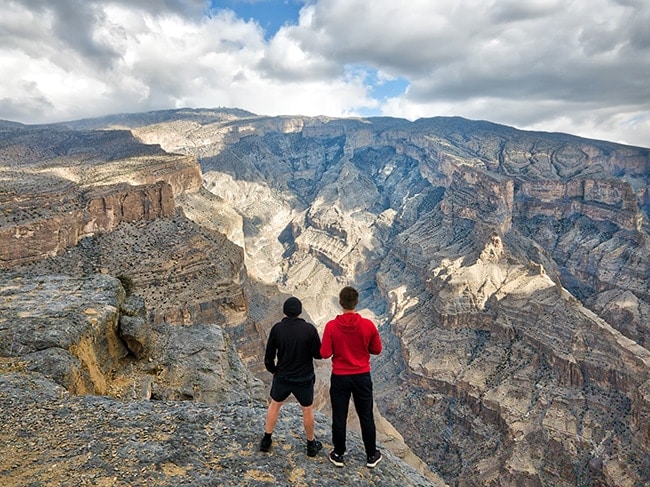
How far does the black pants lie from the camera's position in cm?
771

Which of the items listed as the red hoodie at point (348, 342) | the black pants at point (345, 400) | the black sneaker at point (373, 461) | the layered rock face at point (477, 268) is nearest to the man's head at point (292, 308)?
the red hoodie at point (348, 342)

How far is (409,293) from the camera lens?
72.9 metres

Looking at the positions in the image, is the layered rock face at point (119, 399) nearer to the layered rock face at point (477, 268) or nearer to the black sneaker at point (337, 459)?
the black sneaker at point (337, 459)

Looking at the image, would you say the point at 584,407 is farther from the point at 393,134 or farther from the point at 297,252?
the point at 393,134

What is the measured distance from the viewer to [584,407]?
4056 centimetres

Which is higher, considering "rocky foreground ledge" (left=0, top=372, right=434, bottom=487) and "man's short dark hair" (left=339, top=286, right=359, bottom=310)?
"man's short dark hair" (left=339, top=286, right=359, bottom=310)

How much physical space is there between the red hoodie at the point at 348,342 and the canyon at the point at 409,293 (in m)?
6.72

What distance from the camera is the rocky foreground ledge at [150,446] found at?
698 cm

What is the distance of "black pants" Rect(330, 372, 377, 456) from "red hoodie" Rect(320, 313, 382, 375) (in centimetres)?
18

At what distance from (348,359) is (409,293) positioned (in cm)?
6719

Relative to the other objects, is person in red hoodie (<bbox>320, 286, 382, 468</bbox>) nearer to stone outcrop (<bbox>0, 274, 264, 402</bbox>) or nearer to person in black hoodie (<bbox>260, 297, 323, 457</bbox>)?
person in black hoodie (<bbox>260, 297, 323, 457</bbox>)

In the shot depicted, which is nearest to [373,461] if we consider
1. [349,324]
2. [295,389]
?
[295,389]

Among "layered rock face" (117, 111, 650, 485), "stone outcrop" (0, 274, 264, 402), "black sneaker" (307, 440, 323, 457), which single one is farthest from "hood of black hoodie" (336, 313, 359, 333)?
"layered rock face" (117, 111, 650, 485)

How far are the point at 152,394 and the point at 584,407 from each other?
42.4m
